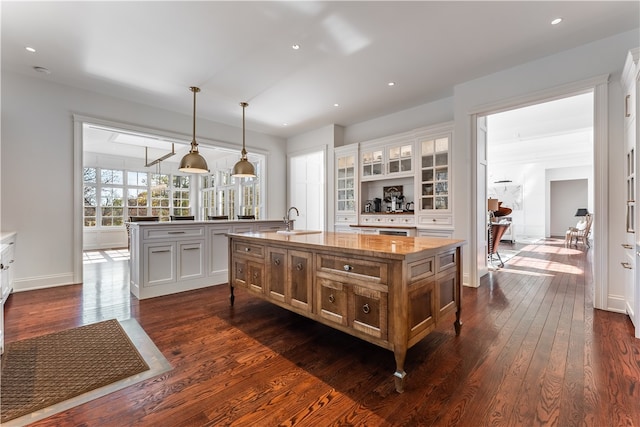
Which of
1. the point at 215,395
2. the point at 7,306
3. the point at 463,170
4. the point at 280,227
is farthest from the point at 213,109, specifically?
→ the point at 215,395

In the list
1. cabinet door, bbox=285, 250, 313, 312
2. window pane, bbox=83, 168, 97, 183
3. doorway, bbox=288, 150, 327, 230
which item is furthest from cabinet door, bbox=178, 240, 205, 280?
window pane, bbox=83, 168, 97, 183

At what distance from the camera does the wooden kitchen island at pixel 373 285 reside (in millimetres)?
1743

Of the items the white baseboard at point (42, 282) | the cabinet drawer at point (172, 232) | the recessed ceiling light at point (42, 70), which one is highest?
the recessed ceiling light at point (42, 70)

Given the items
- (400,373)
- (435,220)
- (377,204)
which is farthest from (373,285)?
(377,204)

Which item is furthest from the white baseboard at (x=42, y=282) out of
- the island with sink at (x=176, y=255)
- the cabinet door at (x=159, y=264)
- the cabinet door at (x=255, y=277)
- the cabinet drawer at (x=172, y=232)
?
the cabinet door at (x=255, y=277)

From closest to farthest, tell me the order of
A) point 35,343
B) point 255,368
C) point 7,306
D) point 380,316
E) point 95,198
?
1. point 380,316
2. point 255,368
3. point 35,343
4. point 7,306
5. point 95,198

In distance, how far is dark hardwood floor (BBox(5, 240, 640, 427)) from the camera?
4.97 feet

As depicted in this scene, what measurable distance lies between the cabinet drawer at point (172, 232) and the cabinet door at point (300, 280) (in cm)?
210

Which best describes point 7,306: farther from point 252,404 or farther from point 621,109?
point 621,109

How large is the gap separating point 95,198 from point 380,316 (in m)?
9.49

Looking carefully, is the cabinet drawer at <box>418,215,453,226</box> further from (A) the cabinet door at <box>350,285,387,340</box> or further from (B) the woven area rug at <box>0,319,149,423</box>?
(B) the woven area rug at <box>0,319,149,423</box>

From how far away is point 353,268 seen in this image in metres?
1.97

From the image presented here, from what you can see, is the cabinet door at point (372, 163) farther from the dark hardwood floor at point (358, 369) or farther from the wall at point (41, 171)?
the wall at point (41, 171)

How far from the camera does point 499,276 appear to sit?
4.53 m
